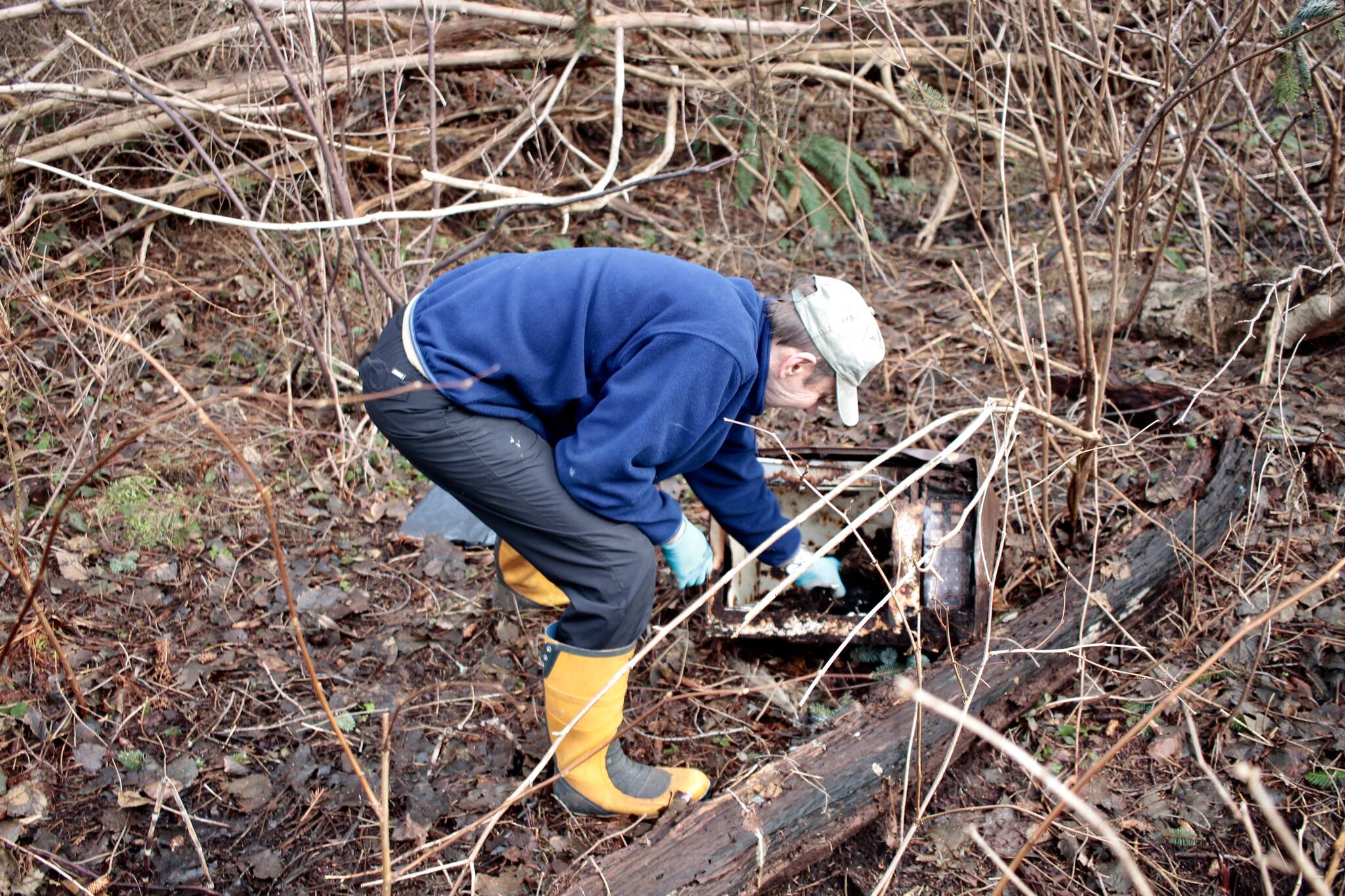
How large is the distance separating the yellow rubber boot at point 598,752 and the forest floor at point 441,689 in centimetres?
10

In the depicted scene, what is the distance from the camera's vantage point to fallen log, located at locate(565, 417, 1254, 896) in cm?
231

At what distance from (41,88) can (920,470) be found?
13.1 feet

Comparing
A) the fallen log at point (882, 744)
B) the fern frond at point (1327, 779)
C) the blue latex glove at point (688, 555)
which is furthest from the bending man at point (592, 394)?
the fern frond at point (1327, 779)

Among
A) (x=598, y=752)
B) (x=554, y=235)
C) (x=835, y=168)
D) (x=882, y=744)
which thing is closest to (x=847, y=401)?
(x=882, y=744)

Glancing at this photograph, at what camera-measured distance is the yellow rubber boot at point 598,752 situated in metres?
2.56

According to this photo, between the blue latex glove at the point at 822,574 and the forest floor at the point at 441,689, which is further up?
the blue latex glove at the point at 822,574

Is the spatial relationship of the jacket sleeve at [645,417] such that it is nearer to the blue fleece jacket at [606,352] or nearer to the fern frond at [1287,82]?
the blue fleece jacket at [606,352]

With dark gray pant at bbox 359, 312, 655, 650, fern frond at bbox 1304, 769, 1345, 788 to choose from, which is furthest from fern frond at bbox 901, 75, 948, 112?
fern frond at bbox 1304, 769, 1345, 788

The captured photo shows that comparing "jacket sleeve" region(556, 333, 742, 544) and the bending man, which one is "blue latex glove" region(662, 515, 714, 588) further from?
"jacket sleeve" region(556, 333, 742, 544)

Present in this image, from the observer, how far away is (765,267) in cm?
559

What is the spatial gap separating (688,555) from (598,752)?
638mm

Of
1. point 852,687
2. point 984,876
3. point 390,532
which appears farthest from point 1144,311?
point 390,532

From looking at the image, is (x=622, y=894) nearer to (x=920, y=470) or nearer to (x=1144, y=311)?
(x=920, y=470)

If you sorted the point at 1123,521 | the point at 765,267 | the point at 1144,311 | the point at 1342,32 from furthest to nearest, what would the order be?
the point at 765,267
the point at 1144,311
the point at 1123,521
the point at 1342,32
